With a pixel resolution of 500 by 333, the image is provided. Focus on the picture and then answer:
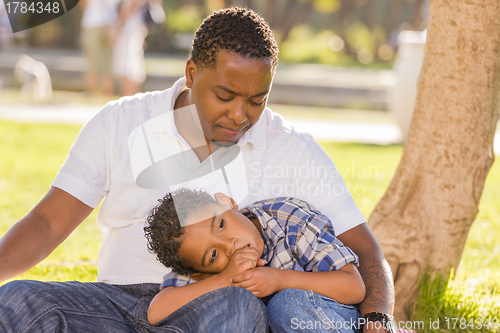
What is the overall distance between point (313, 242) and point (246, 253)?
9.9 inches

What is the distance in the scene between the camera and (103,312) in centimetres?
210

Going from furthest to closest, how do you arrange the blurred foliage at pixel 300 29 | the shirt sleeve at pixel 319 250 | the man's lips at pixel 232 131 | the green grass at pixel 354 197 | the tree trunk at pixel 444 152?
the blurred foliage at pixel 300 29 → the green grass at pixel 354 197 → the tree trunk at pixel 444 152 → the man's lips at pixel 232 131 → the shirt sleeve at pixel 319 250

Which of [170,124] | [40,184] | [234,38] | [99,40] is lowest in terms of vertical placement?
[40,184]

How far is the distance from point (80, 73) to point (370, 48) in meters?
14.4

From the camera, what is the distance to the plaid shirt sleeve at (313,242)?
2.11 meters

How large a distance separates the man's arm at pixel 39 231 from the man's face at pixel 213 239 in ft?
1.55

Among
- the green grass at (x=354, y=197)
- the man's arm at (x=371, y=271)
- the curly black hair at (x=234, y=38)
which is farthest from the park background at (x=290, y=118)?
the curly black hair at (x=234, y=38)

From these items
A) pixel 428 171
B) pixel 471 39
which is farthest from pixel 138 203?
pixel 471 39

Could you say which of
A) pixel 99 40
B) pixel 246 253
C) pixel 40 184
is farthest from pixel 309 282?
pixel 99 40

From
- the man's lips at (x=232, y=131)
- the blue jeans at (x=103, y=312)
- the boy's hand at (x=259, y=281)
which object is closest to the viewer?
the blue jeans at (x=103, y=312)

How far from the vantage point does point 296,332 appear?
1.93m

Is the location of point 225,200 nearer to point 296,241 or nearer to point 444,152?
point 296,241

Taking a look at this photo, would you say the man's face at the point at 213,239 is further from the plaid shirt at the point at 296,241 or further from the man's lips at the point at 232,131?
the man's lips at the point at 232,131

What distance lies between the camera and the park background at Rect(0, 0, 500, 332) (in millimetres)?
3574
